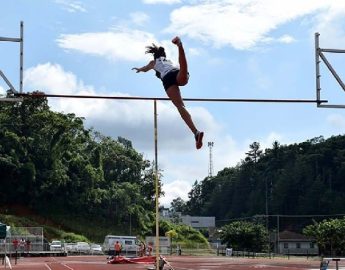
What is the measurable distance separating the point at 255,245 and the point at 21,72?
49.5m

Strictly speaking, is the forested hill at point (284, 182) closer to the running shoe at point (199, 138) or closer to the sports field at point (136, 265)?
the sports field at point (136, 265)

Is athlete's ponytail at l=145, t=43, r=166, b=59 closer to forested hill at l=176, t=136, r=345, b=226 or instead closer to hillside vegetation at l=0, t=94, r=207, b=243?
hillside vegetation at l=0, t=94, r=207, b=243

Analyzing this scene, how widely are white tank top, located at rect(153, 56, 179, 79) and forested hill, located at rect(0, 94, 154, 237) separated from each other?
48320 mm

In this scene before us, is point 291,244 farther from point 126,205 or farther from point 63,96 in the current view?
point 63,96

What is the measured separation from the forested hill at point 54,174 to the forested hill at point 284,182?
36.0 metres

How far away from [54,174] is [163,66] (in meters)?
51.3

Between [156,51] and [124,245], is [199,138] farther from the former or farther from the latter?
[124,245]

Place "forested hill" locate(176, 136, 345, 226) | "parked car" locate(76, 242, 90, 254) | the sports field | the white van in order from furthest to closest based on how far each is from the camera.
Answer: "forested hill" locate(176, 136, 345, 226) < the white van < "parked car" locate(76, 242, 90, 254) < the sports field

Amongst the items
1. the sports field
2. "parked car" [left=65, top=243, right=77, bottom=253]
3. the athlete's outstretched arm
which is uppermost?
the athlete's outstretched arm

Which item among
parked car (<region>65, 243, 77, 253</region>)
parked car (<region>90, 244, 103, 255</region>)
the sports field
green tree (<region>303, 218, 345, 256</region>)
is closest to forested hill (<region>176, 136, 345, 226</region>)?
green tree (<region>303, 218, 345, 256</region>)

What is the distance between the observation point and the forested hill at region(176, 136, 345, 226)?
93.5m

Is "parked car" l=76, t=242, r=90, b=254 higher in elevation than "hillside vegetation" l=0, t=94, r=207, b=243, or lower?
lower

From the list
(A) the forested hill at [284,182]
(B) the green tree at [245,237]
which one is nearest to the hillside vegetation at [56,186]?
A: (B) the green tree at [245,237]

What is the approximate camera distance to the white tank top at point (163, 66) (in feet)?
24.9
